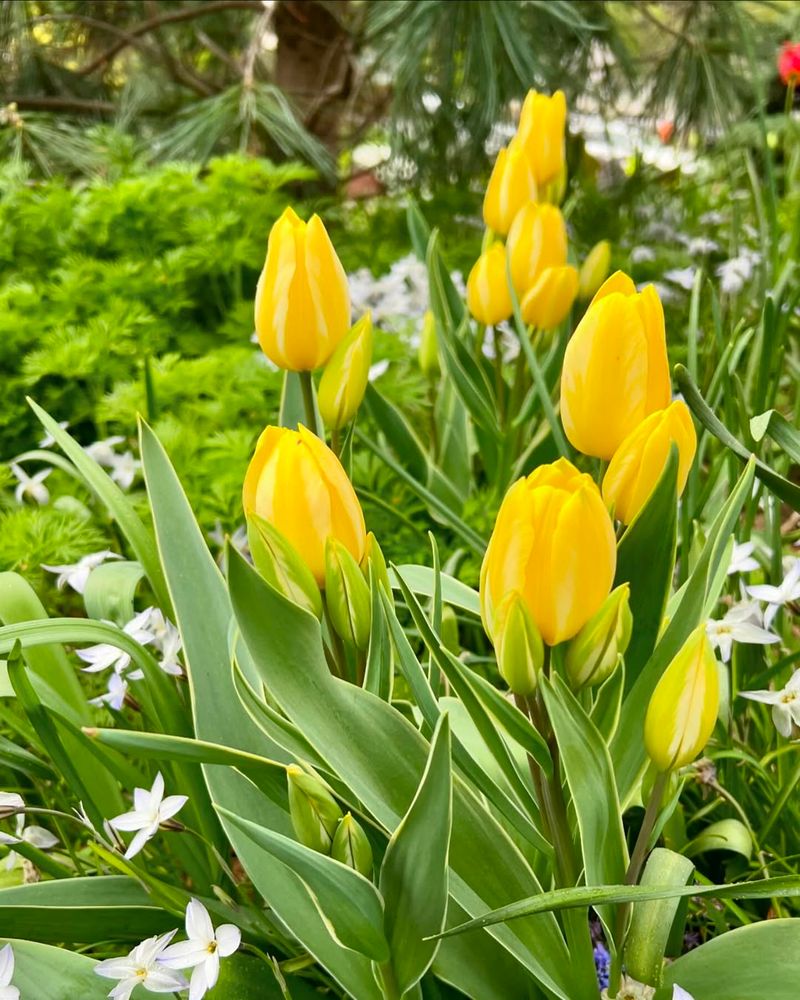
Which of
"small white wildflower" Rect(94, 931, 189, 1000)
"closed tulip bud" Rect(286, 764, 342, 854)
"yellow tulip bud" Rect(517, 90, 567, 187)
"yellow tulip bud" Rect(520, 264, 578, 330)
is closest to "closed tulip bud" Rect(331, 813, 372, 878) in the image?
"closed tulip bud" Rect(286, 764, 342, 854)

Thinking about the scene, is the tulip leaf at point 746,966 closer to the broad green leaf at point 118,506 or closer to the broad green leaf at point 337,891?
the broad green leaf at point 337,891

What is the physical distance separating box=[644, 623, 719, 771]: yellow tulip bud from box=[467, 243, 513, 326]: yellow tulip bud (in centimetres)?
55

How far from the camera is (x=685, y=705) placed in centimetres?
42

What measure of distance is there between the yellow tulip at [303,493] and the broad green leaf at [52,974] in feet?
0.87

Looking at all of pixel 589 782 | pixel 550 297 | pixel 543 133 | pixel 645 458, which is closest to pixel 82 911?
pixel 589 782

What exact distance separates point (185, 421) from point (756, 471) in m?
0.82

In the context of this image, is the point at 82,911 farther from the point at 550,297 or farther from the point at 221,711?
the point at 550,297

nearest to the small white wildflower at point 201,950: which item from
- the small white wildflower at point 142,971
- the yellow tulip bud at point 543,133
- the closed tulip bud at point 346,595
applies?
the small white wildflower at point 142,971

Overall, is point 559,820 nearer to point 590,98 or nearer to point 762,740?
point 762,740

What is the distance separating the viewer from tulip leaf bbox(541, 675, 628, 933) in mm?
440

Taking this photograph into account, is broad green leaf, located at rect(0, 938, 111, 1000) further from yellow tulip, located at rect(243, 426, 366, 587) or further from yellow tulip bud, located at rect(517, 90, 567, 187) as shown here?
yellow tulip bud, located at rect(517, 90, 567, 187)

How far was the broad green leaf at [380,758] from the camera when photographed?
46cm

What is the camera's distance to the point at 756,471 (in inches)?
22.8

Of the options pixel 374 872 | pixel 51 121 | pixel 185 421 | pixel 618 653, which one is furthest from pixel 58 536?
pixel 51 121
